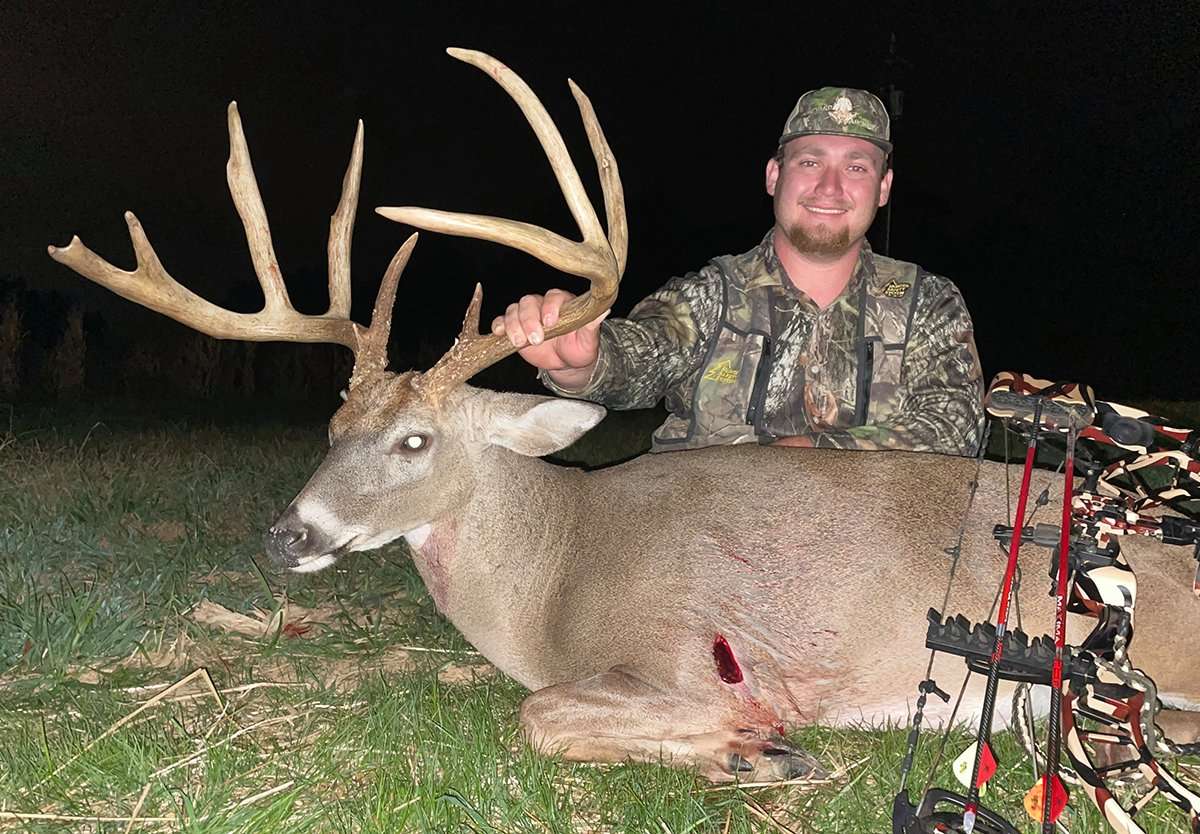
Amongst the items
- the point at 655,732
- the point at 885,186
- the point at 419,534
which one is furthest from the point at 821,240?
the point at 655,732

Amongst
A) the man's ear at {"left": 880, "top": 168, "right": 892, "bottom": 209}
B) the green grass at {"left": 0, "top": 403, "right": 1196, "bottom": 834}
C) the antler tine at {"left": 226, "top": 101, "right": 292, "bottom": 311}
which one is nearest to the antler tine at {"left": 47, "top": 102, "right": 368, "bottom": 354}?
the antler tine at {"left": 226, "top": 101, "right": 292, "bottom": 311}

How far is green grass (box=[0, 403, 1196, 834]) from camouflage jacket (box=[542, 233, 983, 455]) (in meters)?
1.49

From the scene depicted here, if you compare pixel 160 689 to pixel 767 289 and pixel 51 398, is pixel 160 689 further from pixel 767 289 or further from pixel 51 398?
pixel 51 398

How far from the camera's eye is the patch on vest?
480 cm

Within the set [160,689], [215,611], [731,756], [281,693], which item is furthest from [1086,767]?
[215,611]

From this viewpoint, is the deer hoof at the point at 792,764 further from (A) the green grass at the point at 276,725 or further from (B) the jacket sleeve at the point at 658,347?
(B) the jacket sleeve at the point at 658,347

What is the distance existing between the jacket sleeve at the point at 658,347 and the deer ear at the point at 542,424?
0.44 metres

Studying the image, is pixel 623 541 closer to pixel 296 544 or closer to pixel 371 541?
pixel 371 541

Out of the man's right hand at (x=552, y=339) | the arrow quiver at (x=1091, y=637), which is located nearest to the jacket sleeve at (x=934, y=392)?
the man's right hand at (x=552, y=339)

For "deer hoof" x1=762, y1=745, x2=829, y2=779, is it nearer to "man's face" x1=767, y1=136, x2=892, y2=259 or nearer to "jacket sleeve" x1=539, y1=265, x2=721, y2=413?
"jacket sleeve" x1=539, y1=265, x2=721, y2=413

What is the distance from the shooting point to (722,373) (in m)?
4.81

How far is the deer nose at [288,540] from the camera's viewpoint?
3.41 m

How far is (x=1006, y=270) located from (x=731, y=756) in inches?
1278

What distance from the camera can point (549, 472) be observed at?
3.98 metres
